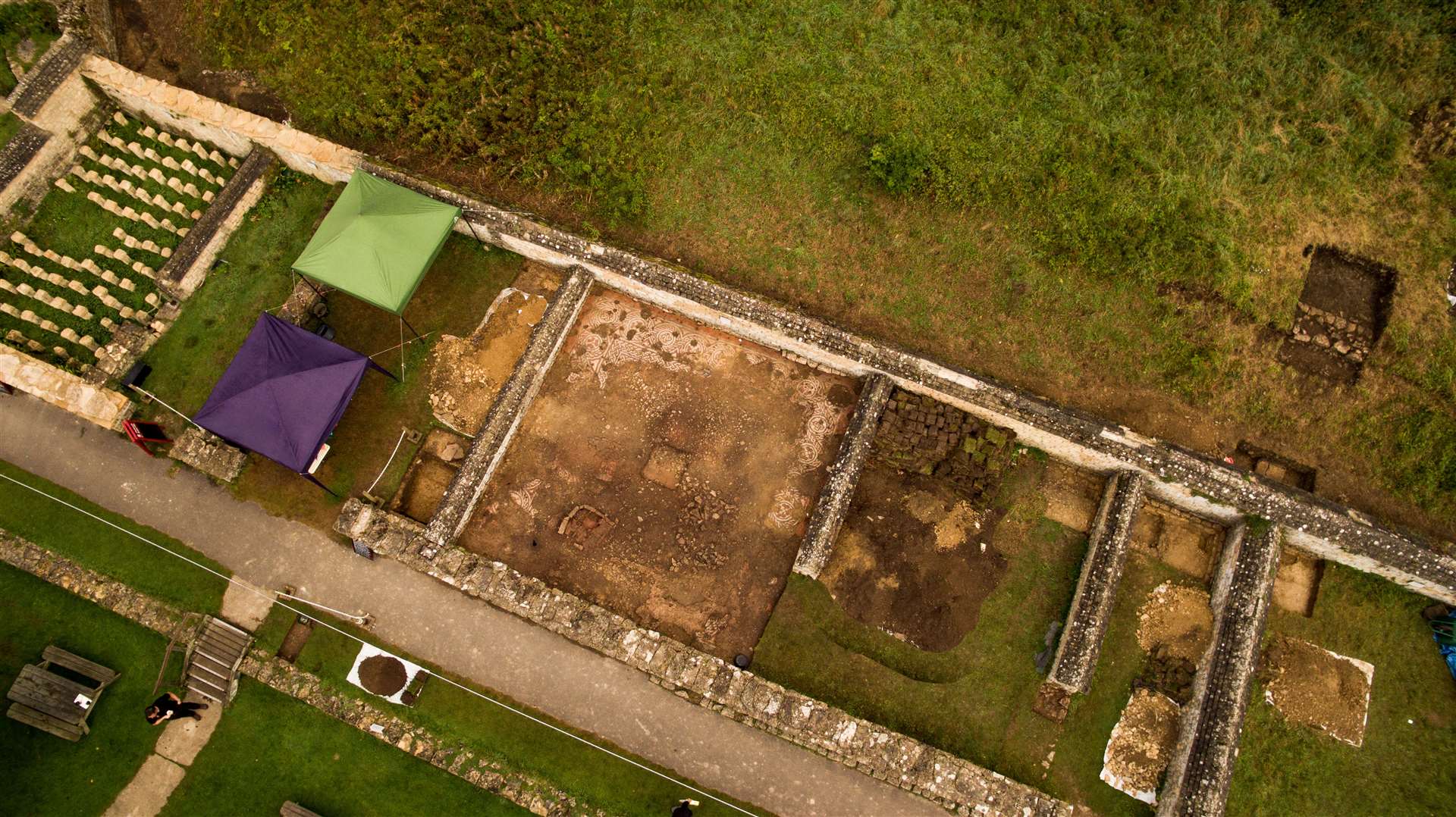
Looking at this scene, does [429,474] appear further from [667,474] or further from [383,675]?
[667,474]

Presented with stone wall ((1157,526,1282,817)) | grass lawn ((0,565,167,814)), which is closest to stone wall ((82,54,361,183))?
grass lawn ((0,565,167,814))

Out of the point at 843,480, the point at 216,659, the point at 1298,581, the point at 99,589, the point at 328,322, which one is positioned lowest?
the point at 216,659

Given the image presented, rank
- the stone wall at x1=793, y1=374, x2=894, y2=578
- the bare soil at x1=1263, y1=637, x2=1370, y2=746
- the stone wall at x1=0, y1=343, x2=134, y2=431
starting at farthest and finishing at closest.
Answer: the stone wall at x1=0, y1=343, x2=134, y2=431, the stone wall at x1=793, y1=374, x2=894, y2=578, the bare soil at x1=1263, y1=637, x2=1370, y2=746

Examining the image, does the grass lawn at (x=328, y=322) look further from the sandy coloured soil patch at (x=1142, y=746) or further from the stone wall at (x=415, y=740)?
the sandy coloured soil patch at (x=1142, y=746)

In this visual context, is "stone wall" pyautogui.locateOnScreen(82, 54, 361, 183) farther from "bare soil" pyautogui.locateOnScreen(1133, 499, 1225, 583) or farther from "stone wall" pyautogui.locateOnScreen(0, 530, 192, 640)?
"bare soil" pyautogui.locateOnScreen(1133, 499, 1225, 583)

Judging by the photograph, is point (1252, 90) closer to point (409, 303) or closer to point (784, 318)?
point (784, 318)

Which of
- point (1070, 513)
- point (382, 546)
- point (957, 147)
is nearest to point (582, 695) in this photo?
point (382, 546)

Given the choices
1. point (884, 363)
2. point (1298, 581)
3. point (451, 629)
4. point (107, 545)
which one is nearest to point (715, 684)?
point (451, 629)
